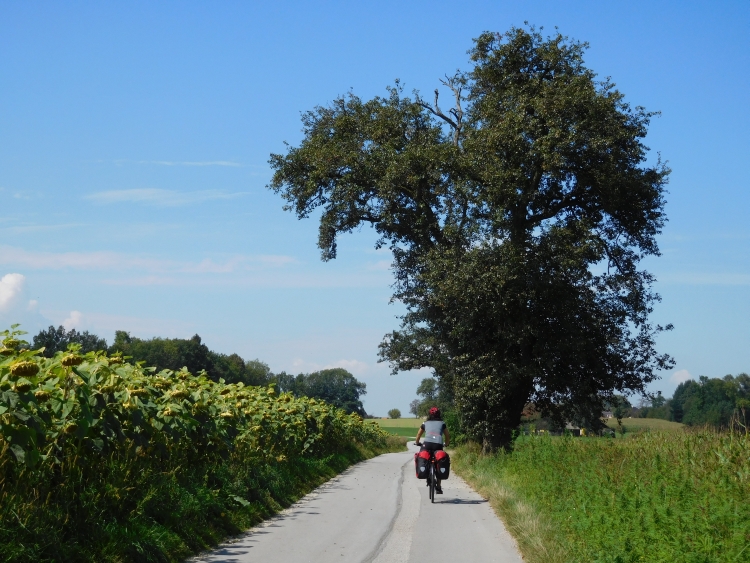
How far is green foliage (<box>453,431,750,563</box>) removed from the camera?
6.80 m

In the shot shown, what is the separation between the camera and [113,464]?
28.4 ft

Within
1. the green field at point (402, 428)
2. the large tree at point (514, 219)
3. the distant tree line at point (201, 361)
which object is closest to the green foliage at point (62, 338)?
the distant tree line at point (201, 361)

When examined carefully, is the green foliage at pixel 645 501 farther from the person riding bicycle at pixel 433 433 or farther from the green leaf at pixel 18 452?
the green leaf at pixel 18 452

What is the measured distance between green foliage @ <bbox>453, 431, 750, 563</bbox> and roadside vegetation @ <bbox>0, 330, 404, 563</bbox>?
174 inches

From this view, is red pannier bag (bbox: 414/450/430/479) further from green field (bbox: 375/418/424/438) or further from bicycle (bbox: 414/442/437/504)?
green field (bbox: 375/418/424/438)

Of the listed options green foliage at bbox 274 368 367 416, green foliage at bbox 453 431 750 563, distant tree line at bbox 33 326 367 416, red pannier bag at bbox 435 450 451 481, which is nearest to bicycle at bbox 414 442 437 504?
red pannier bag at bbox 435 450 451 481

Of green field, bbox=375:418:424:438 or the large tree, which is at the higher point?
the large tree

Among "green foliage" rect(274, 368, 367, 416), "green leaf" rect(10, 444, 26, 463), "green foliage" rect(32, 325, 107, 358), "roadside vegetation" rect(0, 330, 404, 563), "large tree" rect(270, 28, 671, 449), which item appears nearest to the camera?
"green leaf" rect(10, 444, 26, 463)

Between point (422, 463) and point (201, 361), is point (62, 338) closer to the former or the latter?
point (201, 361)

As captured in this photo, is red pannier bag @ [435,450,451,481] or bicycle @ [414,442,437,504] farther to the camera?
red pannier bag @ [435,450,451,481]

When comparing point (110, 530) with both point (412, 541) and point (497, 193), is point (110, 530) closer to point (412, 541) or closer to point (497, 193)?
point (412, 541)

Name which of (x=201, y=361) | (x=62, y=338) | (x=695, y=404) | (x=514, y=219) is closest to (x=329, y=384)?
(x=201, y=361)

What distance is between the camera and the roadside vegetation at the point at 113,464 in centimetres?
678

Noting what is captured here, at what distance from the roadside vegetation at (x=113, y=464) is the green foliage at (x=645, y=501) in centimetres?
442
